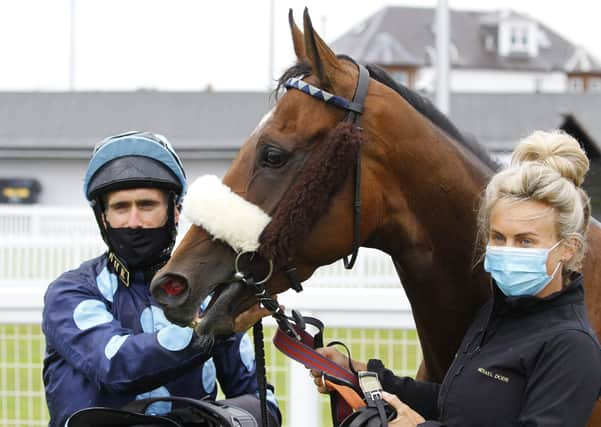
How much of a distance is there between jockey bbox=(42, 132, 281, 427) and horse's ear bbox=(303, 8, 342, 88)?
1.90ft

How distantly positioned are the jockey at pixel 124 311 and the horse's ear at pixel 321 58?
58 centimetres

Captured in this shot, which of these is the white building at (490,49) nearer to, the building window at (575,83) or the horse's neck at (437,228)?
the building window at (575,83)

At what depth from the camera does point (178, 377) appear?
2.47 meters

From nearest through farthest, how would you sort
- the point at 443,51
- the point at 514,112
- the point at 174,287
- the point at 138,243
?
1. the point at 174,287
2. the point at 138,243
3. the point at 443,51
4. the point at 514,112

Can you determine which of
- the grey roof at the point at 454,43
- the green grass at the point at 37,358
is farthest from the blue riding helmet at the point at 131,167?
the grey roof at the point at 454,43

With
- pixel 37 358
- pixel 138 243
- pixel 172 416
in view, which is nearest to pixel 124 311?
pixel 138 243

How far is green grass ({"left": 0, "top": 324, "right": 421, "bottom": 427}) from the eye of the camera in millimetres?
3826

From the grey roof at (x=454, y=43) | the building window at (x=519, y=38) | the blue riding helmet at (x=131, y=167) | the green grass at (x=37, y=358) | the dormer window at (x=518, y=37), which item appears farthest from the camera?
the building window at (x=519, y=38)

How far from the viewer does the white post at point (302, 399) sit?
3.66 meters

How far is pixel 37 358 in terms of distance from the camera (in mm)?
4090

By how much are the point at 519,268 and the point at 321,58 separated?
77cm

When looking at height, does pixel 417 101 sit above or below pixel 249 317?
above

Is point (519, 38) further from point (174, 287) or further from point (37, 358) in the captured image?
point (174, 287)

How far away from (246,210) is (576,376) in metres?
0.91
